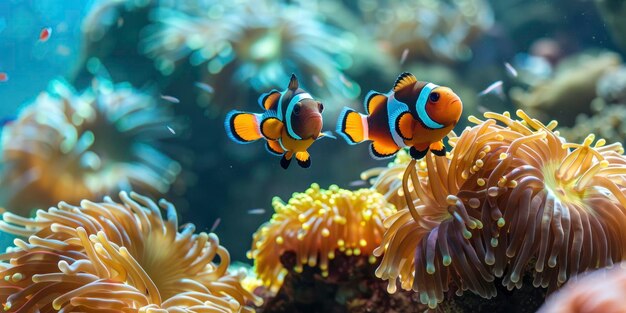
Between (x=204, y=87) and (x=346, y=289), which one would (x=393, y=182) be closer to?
(x=346, y=289)

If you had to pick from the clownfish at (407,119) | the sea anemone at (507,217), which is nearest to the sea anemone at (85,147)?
the sea anemone at (507,217)

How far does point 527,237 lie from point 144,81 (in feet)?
12.4

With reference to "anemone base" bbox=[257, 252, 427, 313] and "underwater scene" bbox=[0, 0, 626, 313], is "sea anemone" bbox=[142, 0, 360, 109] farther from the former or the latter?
"anemone base" bbox=[257, 252, 427, 313]

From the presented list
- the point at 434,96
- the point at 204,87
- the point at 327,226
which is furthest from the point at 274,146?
the point at 204,87

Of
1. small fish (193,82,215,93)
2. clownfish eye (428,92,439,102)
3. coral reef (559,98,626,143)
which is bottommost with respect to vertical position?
clownfish eye (428,92,439,102)

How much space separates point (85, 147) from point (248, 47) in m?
1.63

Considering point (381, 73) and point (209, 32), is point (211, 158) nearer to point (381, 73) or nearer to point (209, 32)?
point (209, 32)

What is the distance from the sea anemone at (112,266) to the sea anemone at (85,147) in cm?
147

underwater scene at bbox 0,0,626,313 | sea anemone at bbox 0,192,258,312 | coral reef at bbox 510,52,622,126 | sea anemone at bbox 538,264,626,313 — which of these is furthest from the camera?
coral reef at bbox 510,52,622,126

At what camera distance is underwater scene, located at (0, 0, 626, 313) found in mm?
1892

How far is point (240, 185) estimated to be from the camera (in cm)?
460

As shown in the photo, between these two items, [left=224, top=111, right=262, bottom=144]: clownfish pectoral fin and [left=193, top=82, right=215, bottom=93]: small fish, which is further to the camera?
[left=193, top=82, right=215, bottom=93]: small fish

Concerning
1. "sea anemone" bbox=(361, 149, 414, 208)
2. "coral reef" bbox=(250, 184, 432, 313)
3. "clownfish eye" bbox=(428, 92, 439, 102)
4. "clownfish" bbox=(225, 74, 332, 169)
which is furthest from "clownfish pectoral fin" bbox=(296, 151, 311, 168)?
"sea anemone" bbox=(361, 149, 414, 208)

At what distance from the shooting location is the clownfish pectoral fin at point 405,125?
5.71ft
